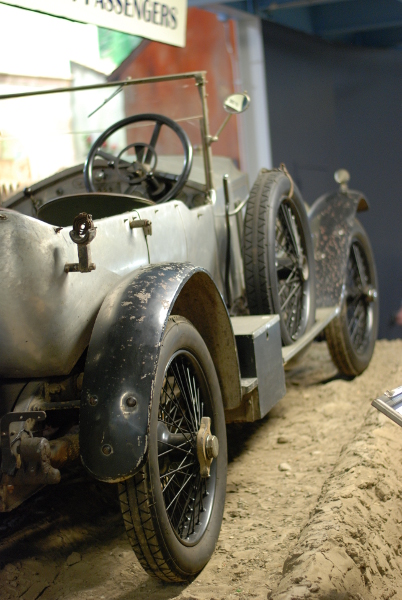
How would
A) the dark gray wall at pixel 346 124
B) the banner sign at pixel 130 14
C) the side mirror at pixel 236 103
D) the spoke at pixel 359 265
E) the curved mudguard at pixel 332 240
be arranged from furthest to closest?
the dark gray wall at pixel 346 124 < the spoke at pixel 359 265 < the curved mudguard at pixel 332 240 < the side mirror at pixel 236 103 < the banner sign at pixel 130 14

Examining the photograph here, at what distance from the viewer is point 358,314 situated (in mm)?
4535

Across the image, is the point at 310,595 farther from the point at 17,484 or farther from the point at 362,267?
the point at 362,267

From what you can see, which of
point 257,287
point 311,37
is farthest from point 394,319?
point 257,287

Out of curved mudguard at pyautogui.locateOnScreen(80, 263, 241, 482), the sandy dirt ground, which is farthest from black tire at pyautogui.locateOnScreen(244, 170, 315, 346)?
curved mudguard at pyautogui.locateOnScreen(80, 263, 241, 482)

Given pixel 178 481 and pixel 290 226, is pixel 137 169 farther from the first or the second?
pixel 178 481

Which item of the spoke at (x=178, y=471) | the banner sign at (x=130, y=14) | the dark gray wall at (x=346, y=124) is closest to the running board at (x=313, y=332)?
the spoke at (x=178, y=471)

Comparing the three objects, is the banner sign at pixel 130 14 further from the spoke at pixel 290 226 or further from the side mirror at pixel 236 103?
the spoke at pixel 290 226

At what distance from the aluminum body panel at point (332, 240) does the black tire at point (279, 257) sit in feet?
1.20

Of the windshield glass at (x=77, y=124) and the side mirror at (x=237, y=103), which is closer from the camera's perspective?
the side mirror at (x=237, y=103)

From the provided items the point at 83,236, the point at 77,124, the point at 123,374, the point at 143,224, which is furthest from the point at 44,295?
the point at 77,124

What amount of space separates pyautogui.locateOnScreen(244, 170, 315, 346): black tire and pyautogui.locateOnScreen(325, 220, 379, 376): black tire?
0.66 m

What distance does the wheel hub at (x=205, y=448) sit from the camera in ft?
6.65

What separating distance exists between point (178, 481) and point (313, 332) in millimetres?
1443

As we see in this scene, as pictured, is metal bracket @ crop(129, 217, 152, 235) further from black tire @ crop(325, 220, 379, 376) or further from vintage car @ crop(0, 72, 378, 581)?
black tire @ crop(325, 220, 379, 376)
